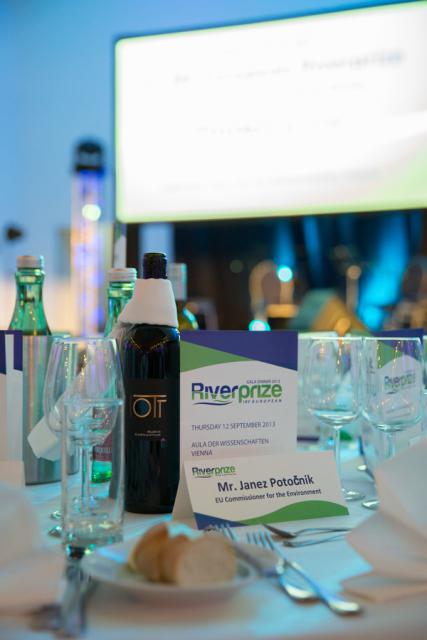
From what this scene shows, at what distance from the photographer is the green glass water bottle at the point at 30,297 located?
3.53ft

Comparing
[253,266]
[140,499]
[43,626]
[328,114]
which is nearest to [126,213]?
[328,114]

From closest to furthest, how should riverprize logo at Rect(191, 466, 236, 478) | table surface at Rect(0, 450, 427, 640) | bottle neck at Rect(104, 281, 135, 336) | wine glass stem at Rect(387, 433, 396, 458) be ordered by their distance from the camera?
table surface at Rect(0, 450, 427, 640)
riverprize logo at Rect(191, 466, 236, 478)
wine glass stem at Rect(387, 433, 396, 458)
bottle neck at Rect(104, 281, 135, 336)

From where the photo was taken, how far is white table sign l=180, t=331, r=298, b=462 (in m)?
0.93

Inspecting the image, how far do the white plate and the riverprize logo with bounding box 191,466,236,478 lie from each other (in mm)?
227

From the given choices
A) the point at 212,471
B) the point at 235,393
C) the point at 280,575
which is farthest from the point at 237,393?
the point at 280,575

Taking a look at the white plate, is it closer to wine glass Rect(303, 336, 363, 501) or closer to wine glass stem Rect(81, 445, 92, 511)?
wine glass stem Rect(81, 445, 92, 511)

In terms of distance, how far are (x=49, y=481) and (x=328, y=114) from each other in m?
1.65

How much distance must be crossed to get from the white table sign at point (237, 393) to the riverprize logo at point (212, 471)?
0.15 ft

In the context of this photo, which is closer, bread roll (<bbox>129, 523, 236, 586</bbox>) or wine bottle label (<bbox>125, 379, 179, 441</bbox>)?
bread roll (<bbox>129, 523, 236, 586</bbox>)

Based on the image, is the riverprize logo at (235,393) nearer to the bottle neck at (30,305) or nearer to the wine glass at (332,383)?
the wine glass at (332,383)

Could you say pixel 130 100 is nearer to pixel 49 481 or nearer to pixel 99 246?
pixel 49 481

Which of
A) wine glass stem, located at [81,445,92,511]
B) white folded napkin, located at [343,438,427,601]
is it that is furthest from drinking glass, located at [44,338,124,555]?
white folded napkin, located at [343,438,427,601]

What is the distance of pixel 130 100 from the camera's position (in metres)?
2.46

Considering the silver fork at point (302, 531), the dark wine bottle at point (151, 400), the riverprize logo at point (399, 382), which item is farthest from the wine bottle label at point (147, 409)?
the riverprize logo at point (399, 382)
